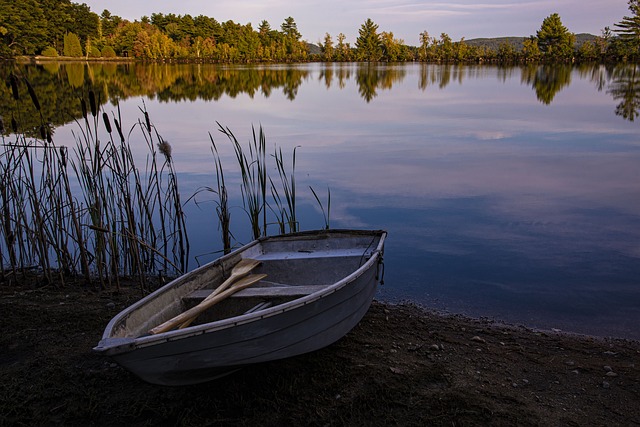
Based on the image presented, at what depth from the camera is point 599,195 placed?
23.7 ft

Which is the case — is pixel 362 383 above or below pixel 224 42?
below

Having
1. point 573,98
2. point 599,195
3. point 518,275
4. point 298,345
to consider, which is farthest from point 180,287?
point 573,98

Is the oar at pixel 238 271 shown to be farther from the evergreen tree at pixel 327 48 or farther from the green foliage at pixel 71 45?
the evergreen tree at pixel 327 48

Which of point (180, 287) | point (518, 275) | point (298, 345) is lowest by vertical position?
point (518, 275)

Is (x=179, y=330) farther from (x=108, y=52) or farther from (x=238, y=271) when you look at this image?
(x=108, y=52)

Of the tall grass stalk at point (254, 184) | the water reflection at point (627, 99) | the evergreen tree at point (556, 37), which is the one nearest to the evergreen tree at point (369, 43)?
the evergreen tree at point (556, 37)

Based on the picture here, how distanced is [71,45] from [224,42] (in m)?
23.9

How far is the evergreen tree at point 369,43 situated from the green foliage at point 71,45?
1421 inches

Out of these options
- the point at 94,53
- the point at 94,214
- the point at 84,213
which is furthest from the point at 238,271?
the point at 94,53

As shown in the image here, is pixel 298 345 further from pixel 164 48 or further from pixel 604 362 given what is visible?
pixel 164 48

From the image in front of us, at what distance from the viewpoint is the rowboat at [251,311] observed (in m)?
2.17

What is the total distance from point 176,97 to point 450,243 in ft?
54.2

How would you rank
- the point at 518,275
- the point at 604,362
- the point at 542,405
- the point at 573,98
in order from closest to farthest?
1. the point at 542,405
2. the point at 604,362
3. the point at 518,275
4. the point at 573,98

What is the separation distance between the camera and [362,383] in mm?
2746
